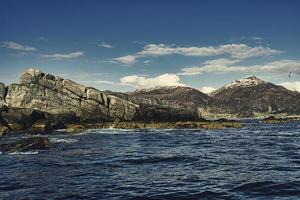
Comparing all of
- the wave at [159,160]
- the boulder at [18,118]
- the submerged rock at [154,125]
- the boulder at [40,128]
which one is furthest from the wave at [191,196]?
the submerged rock at [154,125]

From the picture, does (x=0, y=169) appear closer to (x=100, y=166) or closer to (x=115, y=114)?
(x=100, y=166)

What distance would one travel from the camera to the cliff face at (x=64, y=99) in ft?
295

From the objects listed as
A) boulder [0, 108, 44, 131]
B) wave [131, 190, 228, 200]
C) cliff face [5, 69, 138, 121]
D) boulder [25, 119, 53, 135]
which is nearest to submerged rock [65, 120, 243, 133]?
cliff face [5, 69, 138, 121]

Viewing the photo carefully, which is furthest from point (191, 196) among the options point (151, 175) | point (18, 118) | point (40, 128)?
point (18, 118)

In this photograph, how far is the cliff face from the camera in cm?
8994

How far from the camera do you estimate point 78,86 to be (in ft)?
314

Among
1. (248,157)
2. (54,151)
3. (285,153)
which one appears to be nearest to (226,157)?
(248,157)

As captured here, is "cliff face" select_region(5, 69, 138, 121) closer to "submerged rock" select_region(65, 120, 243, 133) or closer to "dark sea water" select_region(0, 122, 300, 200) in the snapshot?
"submerged rock" select_region(65, 120, 243, 133)

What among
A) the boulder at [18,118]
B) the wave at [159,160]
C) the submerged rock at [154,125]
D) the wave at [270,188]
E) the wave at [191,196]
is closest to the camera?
the wave at [191,196]

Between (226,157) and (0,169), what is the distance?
19.5 metres

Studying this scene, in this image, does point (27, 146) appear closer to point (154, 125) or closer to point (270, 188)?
point (270, 188)

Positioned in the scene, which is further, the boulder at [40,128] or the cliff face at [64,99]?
→ the cliff face at [64,99]

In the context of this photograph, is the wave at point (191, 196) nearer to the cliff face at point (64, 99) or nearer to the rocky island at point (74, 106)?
the rocky island at point (74, 106)

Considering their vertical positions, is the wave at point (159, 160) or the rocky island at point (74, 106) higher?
the rocky island at point (74, 106)
